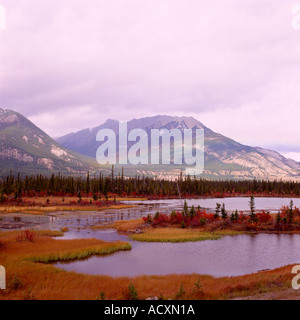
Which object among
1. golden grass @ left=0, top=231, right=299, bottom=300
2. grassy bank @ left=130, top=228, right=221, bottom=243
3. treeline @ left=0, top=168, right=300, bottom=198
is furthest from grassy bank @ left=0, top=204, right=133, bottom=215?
golden grass @ left=0, top=231, right=299, bottom=300

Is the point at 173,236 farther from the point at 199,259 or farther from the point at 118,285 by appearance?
the point at 118,285

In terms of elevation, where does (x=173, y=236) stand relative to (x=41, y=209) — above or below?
above

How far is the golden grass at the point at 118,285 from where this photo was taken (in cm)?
1661

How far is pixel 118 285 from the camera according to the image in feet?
64.2

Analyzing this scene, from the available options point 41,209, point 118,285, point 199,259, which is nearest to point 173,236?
point 199,259

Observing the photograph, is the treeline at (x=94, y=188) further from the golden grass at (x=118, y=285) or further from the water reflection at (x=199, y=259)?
the golden grass at (x=118, y=285)

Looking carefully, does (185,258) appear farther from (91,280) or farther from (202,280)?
(91,280)

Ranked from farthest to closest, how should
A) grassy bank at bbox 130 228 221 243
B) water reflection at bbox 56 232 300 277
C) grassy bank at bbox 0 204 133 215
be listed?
grassy bank at bbox 0 204 133 215, grassy bank at bbox 130 228 221 243, water reflection at bbox 56 232 300 277

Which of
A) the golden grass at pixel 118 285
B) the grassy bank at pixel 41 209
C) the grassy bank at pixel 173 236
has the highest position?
the golden grass at pixel 118 285

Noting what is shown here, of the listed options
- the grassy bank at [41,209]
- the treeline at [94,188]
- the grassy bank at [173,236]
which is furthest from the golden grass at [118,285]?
the treeline at [94,188]

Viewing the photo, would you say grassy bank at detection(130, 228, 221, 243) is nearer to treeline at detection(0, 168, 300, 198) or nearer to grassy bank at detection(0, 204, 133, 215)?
grassy bank at detection(0, 204, 133, 215)

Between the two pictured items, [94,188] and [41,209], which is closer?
[41,209]

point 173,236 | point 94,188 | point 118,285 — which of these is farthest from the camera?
point 94,188

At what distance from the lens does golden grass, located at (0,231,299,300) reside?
16609 millimetres
